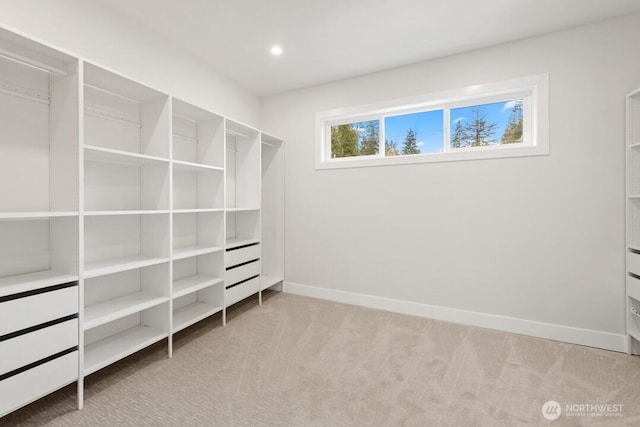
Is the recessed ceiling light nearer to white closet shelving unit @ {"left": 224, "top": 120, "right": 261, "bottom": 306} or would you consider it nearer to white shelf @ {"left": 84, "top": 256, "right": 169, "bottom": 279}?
white closet shelving unit @ {"left": 224, "top": 120, "right": 261, "bottom": 306}

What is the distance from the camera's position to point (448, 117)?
2.91 m

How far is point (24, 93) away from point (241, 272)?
79.8 inches

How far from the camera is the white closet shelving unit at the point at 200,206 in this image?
262 cm

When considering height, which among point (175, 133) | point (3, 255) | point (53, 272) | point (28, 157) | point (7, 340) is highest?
point (175, 133)

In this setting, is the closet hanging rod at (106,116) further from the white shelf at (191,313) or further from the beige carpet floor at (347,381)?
the beige carpet floor at (347,381)

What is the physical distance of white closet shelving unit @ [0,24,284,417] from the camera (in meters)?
1.46

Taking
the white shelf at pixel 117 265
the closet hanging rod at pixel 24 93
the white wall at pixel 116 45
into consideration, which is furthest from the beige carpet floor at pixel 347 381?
the white wall at pixel 116 45

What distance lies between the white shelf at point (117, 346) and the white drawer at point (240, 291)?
672 millimetres

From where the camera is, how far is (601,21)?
2.25 m

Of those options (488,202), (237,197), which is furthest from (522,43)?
(237,197)

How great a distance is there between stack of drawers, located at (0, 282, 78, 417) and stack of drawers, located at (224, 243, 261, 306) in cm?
124

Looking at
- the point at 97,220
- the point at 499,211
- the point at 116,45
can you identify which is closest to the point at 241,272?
the point at 97,220

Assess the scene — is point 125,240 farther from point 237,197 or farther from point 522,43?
point 522,43

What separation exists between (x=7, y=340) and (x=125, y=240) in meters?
0.97
